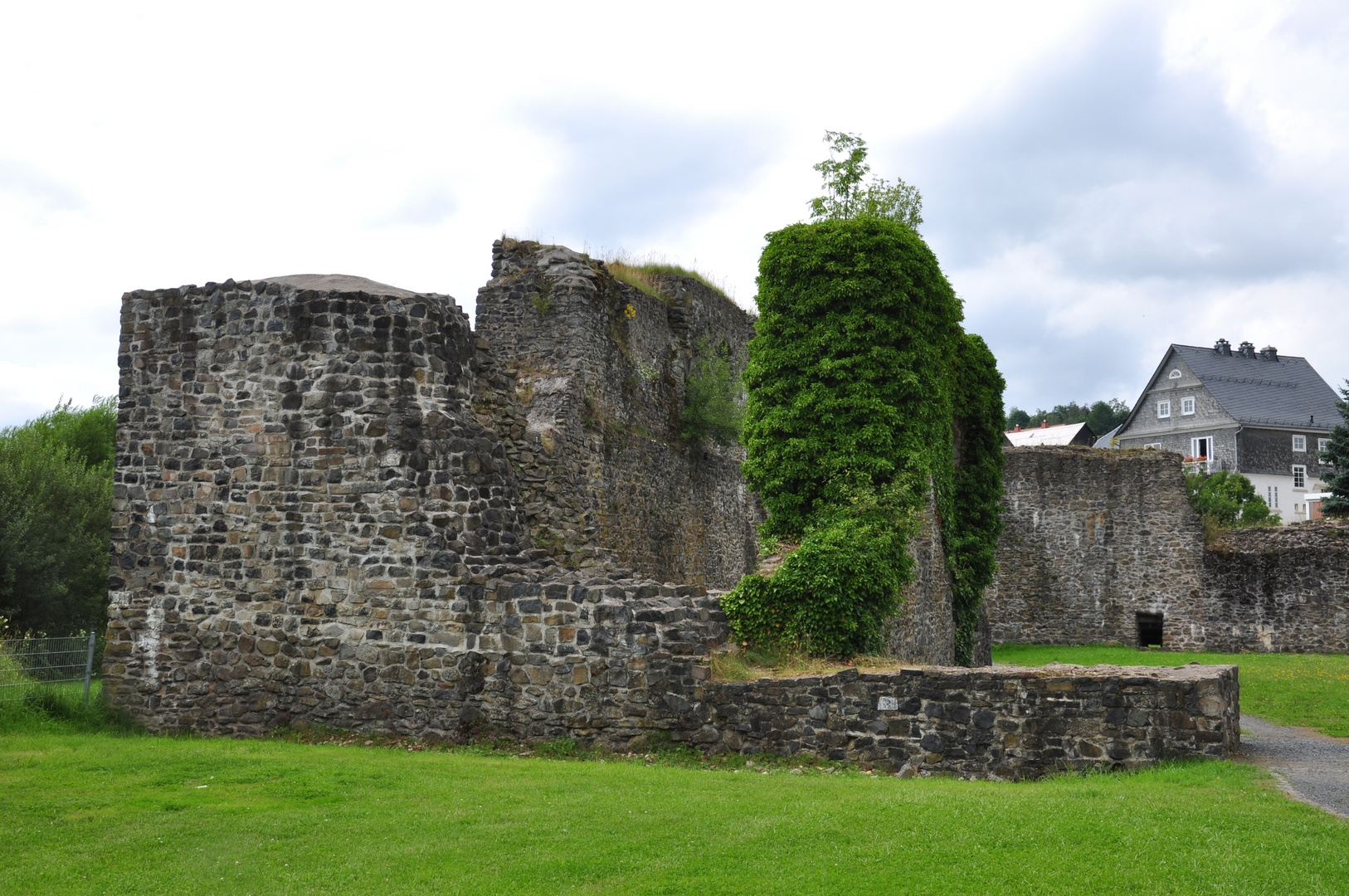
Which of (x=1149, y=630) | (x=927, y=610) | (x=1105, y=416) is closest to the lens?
(x=927, y=610)

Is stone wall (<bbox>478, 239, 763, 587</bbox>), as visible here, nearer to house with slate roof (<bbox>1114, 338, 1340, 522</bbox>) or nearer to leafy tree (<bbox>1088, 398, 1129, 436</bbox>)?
house with slate roof (<bbox>1114, 338, 1340, 522</bbox>)

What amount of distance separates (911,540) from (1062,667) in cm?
539

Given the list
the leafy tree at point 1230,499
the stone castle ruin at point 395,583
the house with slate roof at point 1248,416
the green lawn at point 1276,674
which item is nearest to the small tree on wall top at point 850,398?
the stone castle ruin at point 395,583

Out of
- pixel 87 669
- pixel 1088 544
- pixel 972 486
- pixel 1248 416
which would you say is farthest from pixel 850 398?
pixel 1248 416

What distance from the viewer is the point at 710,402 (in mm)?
24547

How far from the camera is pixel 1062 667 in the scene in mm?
10672

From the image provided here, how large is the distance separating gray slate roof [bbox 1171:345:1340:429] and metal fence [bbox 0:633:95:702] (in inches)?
2365

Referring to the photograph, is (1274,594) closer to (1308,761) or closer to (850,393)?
(850,393)

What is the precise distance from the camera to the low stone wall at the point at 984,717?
9594mm

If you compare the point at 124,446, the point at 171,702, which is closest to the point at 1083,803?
the point at 171,702

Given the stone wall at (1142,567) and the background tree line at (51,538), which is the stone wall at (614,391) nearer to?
the background tree line at (51,538)

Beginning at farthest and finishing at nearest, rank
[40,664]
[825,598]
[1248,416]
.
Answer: [1248,416]
[825,598]
[40,664]

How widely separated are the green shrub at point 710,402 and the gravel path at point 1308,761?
1325 centimetres

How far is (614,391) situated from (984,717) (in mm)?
12501
